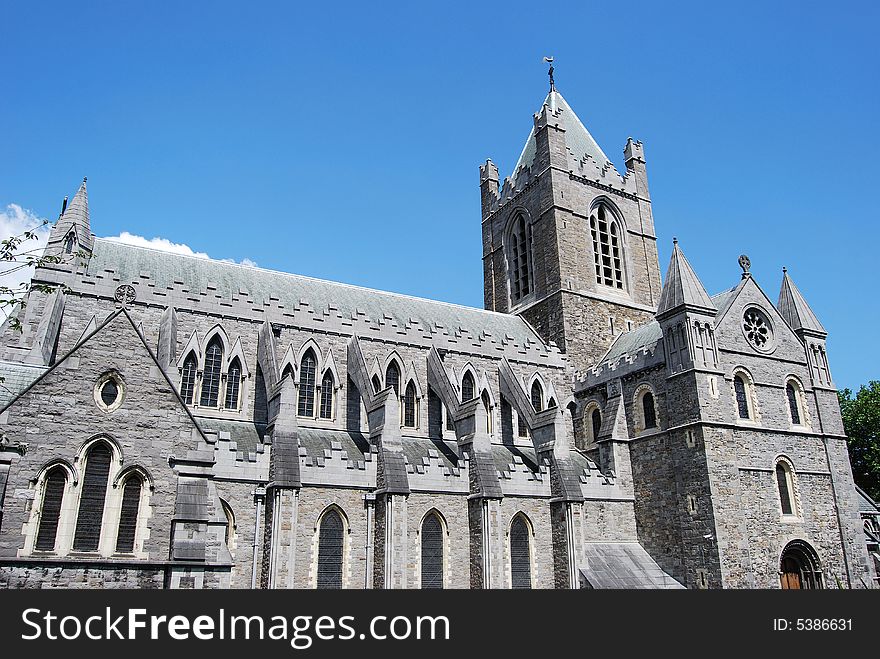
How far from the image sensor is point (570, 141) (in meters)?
43.2

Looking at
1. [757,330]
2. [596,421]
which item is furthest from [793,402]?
[596,421]

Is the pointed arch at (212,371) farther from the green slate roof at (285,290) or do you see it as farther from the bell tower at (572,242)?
Result: the bell tower at (572,242)

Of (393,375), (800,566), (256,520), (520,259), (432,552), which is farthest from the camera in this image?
(520,259)

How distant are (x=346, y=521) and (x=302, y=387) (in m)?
6.53

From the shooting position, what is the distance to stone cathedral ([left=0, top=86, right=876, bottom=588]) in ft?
75.7

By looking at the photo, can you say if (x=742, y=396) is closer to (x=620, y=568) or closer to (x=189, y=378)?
(x=620, y=568)

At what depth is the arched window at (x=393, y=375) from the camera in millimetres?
29875

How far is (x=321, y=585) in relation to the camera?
73.7 ft

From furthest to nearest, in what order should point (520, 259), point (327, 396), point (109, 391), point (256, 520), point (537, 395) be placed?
point (520, 259), point (537, 395), point (327, 396), point (256, 520), point (109, 391)

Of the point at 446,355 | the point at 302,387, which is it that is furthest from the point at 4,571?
the point at 446,355

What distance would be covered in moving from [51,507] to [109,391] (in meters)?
2.47

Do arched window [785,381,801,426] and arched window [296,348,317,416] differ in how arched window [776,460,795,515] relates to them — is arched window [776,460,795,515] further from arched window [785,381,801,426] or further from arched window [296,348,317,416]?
arched window [296,348,317,416]

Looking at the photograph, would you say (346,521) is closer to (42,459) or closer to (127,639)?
(42,459)

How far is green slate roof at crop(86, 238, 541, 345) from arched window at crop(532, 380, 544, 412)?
2.75m
